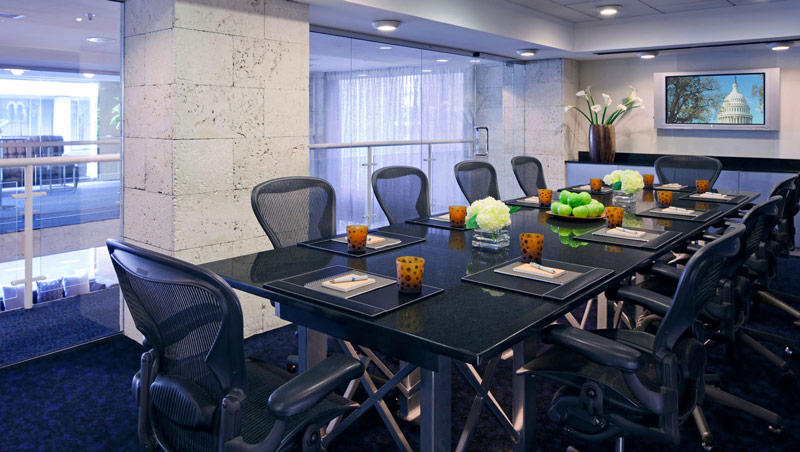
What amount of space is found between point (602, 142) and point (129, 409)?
6.25 m

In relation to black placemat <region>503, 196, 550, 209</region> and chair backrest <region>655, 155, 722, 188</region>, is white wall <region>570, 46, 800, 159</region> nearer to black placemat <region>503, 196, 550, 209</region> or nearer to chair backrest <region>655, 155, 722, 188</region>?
chair backrest <region>655, 155, 722, 188</region>

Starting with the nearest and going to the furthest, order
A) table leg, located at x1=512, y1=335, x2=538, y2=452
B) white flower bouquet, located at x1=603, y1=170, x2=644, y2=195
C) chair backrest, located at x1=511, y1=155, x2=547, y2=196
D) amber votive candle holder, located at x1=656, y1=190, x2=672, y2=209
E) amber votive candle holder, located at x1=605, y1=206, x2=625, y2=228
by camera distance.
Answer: table leg, located at x1=512, y1=335, x2=538, y2=452, amber votive candle holder, located at x1=605, y1=206, x2=625, y2=228, amber votive candle holder, located at x1=656, y1=190, x2=672, y2=209, white flower bouquet, located at x1=603, y1=170, x2=644, y2=195, chair backrest, located at x1=511, y1=155, x2=547, y2=196

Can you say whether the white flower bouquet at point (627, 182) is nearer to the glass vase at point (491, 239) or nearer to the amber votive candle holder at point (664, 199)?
the amber votive candle holder at point (664, 199)

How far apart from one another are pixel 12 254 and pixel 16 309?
0.39m

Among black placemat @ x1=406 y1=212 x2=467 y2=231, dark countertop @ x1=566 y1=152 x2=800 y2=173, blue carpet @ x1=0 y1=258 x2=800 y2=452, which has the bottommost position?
blue carpet @ x1=0 y1=258 x2=800 y2=452

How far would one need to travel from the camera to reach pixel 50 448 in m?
2.55

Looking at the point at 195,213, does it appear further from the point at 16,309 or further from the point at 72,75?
the point at 16,309

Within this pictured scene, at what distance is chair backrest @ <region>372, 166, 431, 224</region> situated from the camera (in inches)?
141

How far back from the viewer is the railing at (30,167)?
3.53 m

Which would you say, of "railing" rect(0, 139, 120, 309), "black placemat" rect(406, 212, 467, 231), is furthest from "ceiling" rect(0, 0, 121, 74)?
"black placemat" rect(406, 212, 467, 231)

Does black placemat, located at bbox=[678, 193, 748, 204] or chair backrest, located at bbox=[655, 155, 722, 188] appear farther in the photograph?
chair backrest, located at bbox=[655, 155, 722, 188]

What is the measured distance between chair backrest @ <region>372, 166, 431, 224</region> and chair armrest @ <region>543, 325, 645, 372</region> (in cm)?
178

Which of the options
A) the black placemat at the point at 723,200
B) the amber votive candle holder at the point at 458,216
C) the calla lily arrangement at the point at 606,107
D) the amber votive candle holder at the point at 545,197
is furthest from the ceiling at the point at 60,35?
the calla lily arrangement at the point at 606,107

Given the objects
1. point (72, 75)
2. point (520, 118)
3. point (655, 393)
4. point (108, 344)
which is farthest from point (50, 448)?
point (520, 118)
